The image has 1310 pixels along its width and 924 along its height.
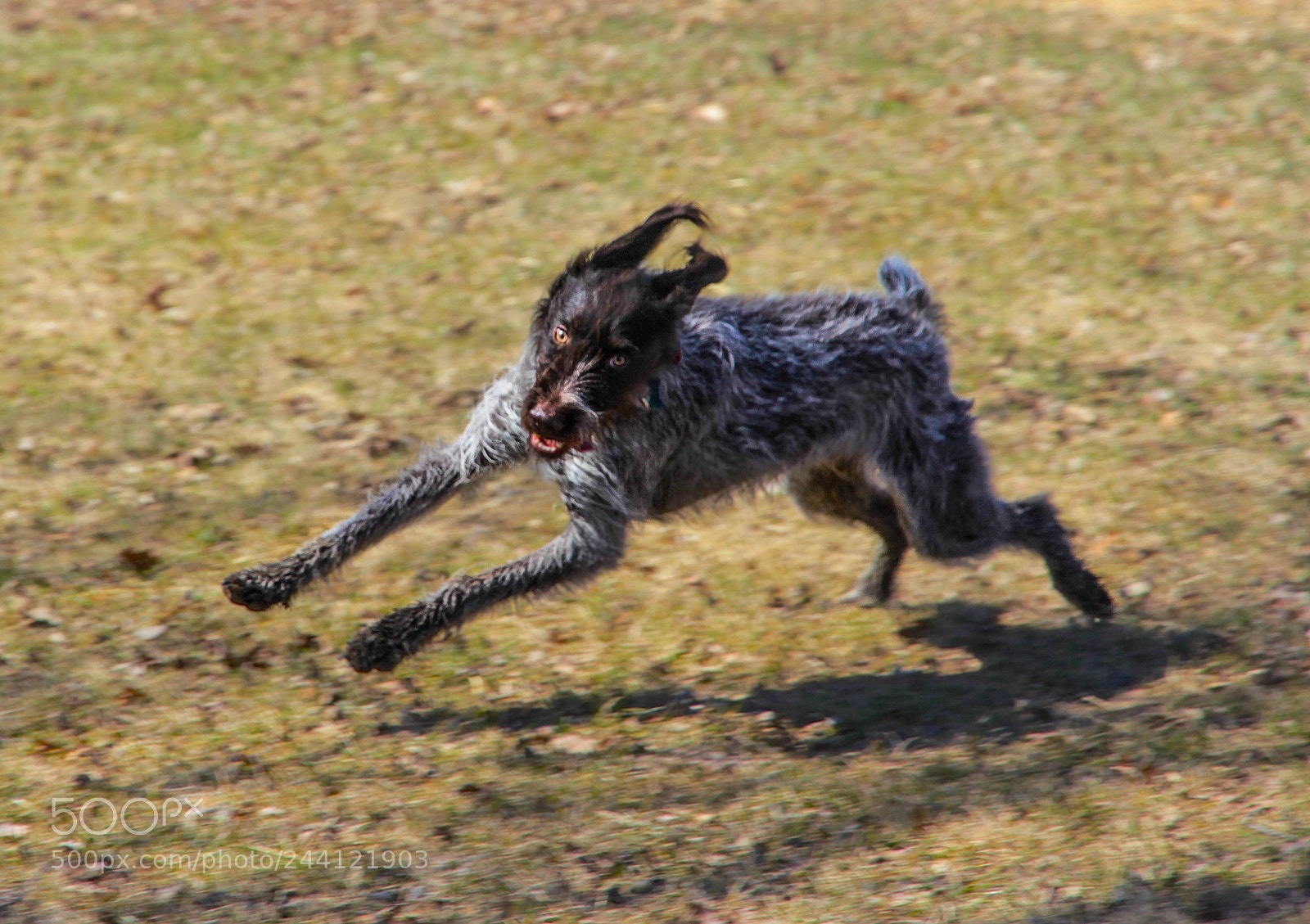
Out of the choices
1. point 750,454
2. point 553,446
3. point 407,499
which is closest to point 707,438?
point 750,454

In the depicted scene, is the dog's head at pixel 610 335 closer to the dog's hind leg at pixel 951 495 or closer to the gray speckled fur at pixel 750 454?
the gray speckled fur at pixel 750 454

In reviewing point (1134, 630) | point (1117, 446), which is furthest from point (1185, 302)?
point (1134, 630)

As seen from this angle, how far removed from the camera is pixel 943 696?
5746 millimetres

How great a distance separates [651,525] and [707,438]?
1.75 meters

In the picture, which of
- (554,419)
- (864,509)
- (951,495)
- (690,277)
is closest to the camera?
(554,419)

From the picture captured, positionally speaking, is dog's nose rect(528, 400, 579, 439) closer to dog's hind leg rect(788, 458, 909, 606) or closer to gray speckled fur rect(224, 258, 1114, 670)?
gray speckled fur rect(224, 258, 1114, 670)

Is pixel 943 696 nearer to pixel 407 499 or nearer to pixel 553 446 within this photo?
pixel 553 446

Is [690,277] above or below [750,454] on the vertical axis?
above

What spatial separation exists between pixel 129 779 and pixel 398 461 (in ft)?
9.14

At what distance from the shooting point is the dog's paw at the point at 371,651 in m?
5.18

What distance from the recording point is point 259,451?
7484 millimetres

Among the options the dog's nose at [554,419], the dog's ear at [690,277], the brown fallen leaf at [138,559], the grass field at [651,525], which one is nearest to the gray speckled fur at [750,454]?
the dog's nose at [554,419]

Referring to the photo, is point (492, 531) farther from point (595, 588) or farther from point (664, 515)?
point (664, 515)

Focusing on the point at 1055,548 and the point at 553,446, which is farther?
the point at 1055,548
